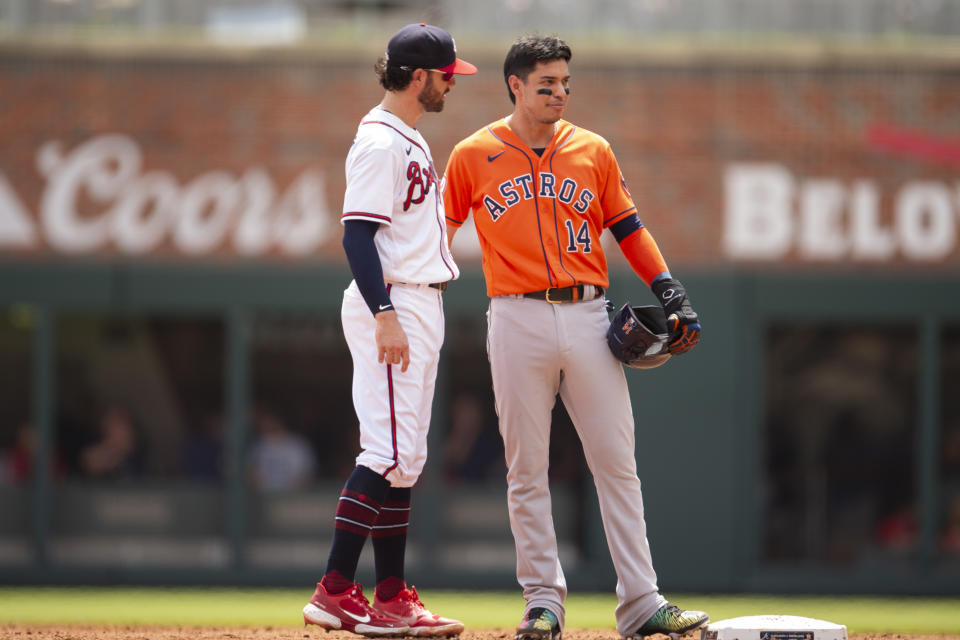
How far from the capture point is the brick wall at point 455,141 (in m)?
11.9

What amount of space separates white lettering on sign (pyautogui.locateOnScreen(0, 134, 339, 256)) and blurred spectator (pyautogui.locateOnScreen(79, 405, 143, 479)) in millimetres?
1559

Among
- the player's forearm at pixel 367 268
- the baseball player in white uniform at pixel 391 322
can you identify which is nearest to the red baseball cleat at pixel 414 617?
the baseball player in white uniform at pixel 391 322

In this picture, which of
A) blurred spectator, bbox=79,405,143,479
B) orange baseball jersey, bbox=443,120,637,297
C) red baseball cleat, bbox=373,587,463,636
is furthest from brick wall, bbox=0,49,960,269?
red baseball cleat, bbox=373,587,463,636

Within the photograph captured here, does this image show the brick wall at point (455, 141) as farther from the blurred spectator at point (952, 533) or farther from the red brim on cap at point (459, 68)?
the red brim on cap at point (459, 68)

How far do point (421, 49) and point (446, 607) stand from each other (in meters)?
6.22

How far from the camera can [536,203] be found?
16.5 feet

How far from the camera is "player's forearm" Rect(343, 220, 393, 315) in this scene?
4734 mm

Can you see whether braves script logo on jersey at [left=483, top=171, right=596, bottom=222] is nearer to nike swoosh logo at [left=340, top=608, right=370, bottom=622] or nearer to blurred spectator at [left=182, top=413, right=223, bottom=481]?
nike swoosh logo at [left=340, top=608, right=370, bottom=622]

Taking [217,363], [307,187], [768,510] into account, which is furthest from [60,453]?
[768,510]

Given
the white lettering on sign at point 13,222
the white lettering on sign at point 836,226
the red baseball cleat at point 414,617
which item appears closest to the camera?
the red baseball cleat at point 414,617

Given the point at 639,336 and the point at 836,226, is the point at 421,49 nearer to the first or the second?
the point at 639,336

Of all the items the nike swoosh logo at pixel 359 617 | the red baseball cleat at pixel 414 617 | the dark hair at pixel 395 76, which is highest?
the dark hair at pixel 395 76

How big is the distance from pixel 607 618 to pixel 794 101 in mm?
5347

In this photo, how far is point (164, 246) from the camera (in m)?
11.9
